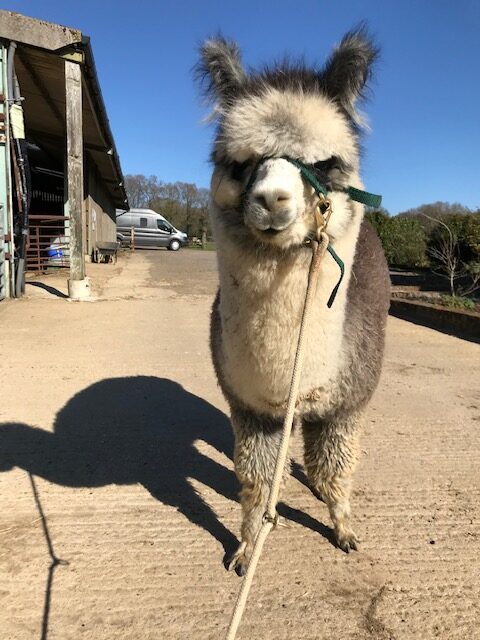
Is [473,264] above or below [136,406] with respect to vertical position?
above

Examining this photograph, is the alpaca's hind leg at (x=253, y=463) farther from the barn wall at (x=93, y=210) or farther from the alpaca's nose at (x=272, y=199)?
the barn wall at (x=93, y=210)

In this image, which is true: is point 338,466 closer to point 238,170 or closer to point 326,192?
point 326,192

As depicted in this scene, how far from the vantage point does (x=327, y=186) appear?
1.85 metres

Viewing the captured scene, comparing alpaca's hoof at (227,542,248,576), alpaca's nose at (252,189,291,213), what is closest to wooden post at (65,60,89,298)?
alpaca's hoof at (227,542,248,576)

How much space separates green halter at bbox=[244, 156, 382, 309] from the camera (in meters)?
1.76

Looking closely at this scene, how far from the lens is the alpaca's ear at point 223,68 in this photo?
2.00 meters

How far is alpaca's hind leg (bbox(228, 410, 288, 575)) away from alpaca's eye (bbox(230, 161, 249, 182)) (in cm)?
114

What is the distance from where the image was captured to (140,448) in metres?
3.71

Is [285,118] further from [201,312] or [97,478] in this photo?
[201,312]

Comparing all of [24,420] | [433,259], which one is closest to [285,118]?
[24,420]

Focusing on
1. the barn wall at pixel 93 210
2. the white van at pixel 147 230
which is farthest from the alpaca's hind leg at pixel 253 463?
the white van at pixel 147 230

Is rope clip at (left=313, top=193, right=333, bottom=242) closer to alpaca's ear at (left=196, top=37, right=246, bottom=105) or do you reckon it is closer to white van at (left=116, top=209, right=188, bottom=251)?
alpaca's ear at (left=196, top=37, right=246, bottom=105)

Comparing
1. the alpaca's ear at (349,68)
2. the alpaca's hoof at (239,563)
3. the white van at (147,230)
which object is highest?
the white van at (147,230)

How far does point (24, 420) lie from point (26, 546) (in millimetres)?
1728
